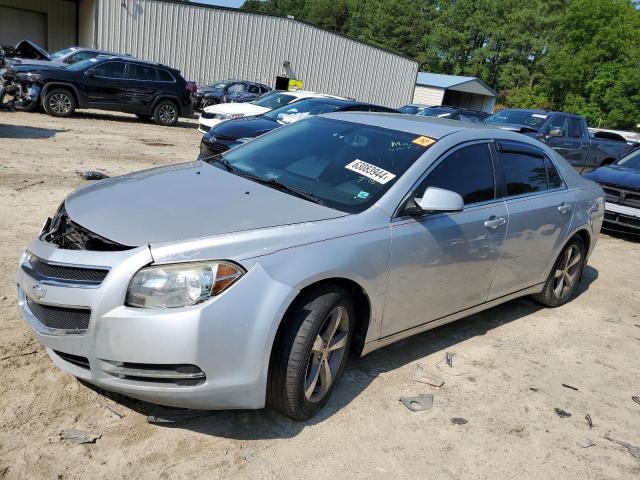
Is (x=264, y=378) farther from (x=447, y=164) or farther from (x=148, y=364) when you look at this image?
(x=447, y=164)

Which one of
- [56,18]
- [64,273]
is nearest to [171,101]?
[64,273]

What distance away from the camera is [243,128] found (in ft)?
29.7

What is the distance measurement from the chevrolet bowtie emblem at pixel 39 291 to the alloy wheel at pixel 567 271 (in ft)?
14.2

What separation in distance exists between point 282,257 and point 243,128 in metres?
6.58

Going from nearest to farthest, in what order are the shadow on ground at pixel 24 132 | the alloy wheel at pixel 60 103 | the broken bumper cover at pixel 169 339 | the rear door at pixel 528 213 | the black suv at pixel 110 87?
1. the broken bumper cover at pixel 169 339
2. the rear door at pixel 528 213
3. the shadow on ground at pixel 24 132
4. the black suv at pixel 110 87
5. the alloy wheel at pixel 60 103

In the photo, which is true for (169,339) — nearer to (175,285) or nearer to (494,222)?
(175,285)

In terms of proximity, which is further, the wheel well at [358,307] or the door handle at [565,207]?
the door handle at [565,207]

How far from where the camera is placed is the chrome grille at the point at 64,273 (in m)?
2.66

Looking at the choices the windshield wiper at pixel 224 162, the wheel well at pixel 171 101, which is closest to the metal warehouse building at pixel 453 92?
the wheel well at pixel 171 101

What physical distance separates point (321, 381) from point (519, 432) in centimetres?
124

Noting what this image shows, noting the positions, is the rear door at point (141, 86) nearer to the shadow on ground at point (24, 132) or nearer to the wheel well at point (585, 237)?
the shadow on ground at point (24, 132)

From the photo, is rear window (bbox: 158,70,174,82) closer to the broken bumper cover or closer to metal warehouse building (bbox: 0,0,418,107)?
metal warehouse building (bbox: 0,0,418,107)

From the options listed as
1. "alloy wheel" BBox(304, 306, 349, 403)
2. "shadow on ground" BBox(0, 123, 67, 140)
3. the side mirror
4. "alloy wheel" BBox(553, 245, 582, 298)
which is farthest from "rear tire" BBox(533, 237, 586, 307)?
"shadow on ground" BBox(0, 123, 67, 140)

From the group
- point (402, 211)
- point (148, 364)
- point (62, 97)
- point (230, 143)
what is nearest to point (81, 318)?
point (148, 364)
